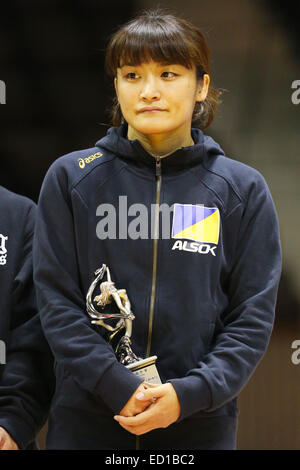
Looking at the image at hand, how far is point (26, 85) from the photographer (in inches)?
85.4

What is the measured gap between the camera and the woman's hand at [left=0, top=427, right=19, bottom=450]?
157cm

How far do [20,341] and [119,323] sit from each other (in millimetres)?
341

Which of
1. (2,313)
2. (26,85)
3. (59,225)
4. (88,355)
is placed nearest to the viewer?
(88,355)

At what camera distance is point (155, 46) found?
149 centimetres

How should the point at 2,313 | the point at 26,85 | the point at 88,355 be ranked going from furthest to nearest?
the point at 26,85, the point at 2,313, the point at 88,355

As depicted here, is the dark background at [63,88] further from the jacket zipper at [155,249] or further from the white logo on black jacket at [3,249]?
the jacket zipper at [155,249]

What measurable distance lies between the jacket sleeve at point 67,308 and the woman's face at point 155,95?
8.4 inches

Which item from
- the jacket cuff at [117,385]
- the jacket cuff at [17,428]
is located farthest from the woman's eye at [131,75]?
the jacket cuff at [17,428]

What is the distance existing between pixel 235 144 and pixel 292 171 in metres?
0.21

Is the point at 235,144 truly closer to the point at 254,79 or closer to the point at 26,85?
the point at 254,79

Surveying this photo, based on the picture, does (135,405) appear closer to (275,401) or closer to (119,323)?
(119,323)

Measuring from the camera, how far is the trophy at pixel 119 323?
145 cm
